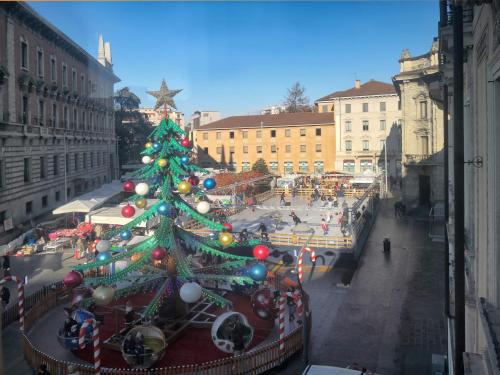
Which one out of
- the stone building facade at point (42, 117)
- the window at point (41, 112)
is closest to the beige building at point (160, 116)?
the stone building facade at point (42, 117)

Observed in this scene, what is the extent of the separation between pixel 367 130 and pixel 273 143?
49.8 ft

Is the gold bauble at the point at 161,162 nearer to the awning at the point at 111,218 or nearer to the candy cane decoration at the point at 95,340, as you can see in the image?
the candy cane decoration at the point at 95,340

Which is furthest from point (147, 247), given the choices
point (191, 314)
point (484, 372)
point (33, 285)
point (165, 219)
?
point (484, 372)

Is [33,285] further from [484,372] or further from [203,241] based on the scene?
[484,372]

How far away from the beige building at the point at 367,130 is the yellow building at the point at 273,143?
1969mm

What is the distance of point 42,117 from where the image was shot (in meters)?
36.7

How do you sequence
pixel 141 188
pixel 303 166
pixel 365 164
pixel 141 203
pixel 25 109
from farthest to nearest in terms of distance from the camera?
pixel 303 166
pixel 365 164
pixel 25 109
pixel 141 203
pixel 141 188

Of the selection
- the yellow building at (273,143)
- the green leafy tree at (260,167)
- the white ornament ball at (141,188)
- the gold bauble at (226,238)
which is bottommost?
the gold bauble at (226,238)

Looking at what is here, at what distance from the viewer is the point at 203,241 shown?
1593 centimetres

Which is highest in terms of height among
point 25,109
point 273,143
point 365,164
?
point 25,109

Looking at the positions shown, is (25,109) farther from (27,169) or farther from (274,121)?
(274,121)

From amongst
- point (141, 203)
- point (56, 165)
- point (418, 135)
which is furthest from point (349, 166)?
point (141, 203)

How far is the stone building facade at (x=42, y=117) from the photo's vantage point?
3078 centimetres

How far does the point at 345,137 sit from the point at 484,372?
215ft
